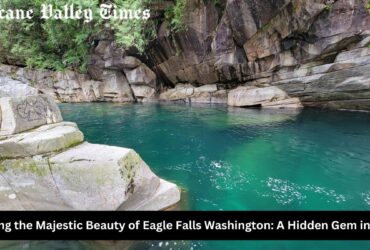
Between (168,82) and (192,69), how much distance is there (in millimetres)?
4214

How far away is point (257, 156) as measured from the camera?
9398 mm

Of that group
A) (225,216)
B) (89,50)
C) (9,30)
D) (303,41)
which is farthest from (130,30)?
(225,216)

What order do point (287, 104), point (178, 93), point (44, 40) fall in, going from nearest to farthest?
point (287, 104) < point (178, 93) < point (44, 40)

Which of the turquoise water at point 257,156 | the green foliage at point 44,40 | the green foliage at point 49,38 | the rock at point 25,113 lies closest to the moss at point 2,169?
the rock at point 25,113

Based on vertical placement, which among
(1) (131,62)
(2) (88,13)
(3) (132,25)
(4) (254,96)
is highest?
(2) (88,13)

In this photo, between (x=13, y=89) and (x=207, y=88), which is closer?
(x=13, y=89)

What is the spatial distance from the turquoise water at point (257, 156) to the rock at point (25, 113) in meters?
3.62

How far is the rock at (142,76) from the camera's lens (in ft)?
80.0

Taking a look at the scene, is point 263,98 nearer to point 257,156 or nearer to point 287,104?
point 287,104

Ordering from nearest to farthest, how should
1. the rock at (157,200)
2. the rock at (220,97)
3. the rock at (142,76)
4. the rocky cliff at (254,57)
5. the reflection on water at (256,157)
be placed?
the rock at (157,200) → the reflection on water at (256,157) → the rocky cliff at (254,57) → the rock at (220,97) → the rock at (142,76)

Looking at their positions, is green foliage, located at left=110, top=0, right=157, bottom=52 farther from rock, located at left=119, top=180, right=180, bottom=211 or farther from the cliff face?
rock, located at left=119, top=180, right=180, bottom=211

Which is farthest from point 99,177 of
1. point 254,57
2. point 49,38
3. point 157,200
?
point 49,38

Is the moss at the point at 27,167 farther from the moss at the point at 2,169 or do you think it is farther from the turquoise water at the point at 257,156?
the turquoise water at the point at 257,156

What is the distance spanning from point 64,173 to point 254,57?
49.7 ft
